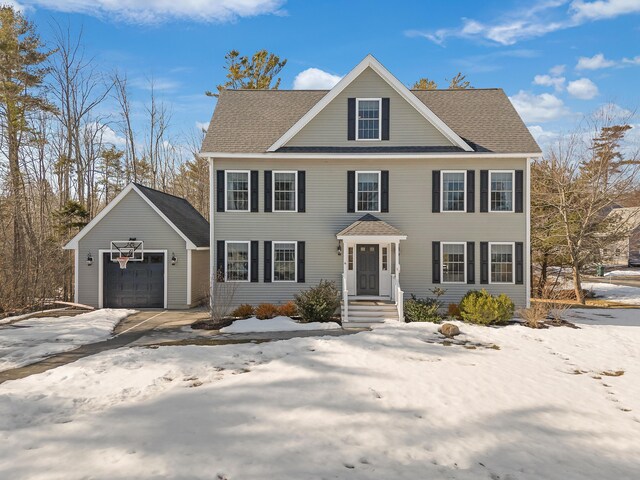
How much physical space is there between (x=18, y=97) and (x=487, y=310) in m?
22.8

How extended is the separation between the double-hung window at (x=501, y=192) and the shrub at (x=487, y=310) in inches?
143

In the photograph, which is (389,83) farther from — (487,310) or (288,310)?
(288,310)

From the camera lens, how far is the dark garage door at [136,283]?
594 inches

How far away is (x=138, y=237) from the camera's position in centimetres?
1505

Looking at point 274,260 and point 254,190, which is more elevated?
point 254,190

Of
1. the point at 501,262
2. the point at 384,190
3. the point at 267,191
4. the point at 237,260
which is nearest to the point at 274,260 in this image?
the point at 237,260

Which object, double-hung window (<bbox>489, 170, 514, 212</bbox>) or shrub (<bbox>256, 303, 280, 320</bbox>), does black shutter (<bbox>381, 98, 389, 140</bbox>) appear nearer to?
double-hung window (<bbox>489, 170, 514, 212</bbox>)

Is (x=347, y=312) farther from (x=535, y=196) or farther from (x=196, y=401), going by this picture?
(x=535, y=196)

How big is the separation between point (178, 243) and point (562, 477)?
553 inches

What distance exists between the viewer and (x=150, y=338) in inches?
411

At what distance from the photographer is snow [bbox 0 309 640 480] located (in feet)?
14.3

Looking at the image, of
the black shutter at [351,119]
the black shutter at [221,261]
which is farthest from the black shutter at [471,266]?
the black shutter at [221,261]

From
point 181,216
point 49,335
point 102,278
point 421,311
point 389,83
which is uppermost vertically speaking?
point 389,83

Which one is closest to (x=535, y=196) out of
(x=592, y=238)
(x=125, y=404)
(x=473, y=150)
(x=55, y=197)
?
(x=592, y=238)
